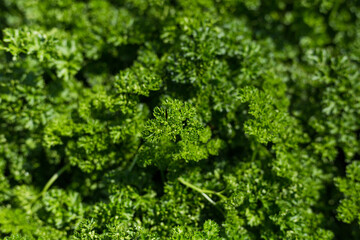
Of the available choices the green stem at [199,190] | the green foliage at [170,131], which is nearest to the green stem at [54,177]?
the green foliage at [170,131]

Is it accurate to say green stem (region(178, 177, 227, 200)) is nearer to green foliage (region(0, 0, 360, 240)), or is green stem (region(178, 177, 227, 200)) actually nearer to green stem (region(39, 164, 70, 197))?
green foliage (region(0, 0, 360, 240))

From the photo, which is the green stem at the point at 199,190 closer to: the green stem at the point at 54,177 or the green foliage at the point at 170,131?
the green foliage at the point at 170,131

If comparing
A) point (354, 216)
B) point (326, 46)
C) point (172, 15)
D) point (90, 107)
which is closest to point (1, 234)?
point (90, 107)

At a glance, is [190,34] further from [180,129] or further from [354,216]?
[354,216]

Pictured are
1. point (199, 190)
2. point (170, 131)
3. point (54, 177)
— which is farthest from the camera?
point (54, 177)

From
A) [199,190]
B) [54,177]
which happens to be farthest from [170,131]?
[54,177]

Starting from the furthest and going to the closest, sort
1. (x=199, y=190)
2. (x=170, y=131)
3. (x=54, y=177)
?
(x=54, y=177) < (x=199, y=190) < (x=170, y=131)

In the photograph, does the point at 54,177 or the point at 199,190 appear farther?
the point at 54,177

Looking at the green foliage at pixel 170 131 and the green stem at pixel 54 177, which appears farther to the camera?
the green stem at pixel 54 177

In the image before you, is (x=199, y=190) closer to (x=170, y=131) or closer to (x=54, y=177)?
(x=170, y=131)
